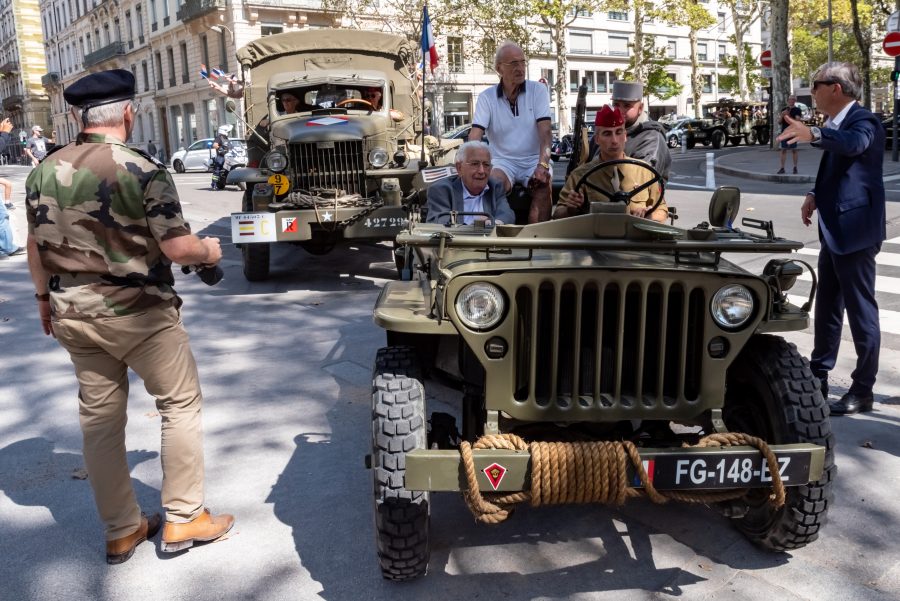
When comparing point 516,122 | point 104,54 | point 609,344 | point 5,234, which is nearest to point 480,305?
point 609,344

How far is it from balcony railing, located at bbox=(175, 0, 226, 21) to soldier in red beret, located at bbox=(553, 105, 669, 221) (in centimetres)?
4161

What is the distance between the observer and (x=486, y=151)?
4832 millimetres

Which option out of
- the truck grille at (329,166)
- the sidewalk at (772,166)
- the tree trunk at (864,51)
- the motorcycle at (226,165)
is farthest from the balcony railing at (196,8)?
the truck grille at (329,166)

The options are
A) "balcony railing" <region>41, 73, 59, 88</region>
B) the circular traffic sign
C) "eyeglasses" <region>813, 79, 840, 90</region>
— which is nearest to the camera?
"eyeglasses" <region>813, 79, 840, 90</region>

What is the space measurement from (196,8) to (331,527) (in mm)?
45728

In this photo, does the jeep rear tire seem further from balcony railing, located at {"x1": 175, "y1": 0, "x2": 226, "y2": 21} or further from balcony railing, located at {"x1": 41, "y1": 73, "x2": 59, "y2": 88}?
balcony railing, located at {"x1": 41, "y1": 73, "x2": 59, "y2": 88}

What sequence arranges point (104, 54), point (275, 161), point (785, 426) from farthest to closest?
1. point (104, 54)
2. point (275, 161)
3. point (785, 426)

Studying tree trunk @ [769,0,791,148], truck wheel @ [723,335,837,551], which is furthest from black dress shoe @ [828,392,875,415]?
tree trunk @ [769,0,791,148]

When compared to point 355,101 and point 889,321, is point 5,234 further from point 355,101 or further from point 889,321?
point 889,321

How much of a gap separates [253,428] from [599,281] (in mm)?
2579

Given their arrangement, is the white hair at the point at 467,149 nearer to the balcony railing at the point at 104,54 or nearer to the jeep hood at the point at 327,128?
the jeep hood at the point at 327,128

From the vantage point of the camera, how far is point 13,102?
8169 cm

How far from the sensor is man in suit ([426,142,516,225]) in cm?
477

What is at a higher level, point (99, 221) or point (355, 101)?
point (355, 101)
